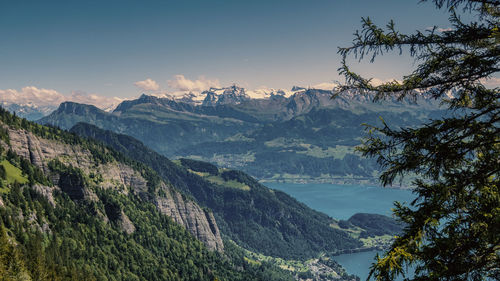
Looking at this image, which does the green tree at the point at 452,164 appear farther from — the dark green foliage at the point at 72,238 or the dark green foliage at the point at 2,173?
the dark green foliage at the point at 2,173

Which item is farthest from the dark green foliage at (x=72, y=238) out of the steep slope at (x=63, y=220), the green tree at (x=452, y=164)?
the green tree at (x=452, y=164)

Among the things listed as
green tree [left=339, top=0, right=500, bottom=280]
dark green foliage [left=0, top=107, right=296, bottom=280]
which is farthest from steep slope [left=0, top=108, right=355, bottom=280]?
green tree [left=339, top=0, right=500, bottom=280]

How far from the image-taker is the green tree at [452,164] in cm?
1151

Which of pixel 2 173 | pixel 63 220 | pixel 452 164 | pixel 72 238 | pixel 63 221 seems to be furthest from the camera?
pixel 63 220

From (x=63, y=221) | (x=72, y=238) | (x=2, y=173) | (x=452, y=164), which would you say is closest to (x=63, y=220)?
(x=63, y=221)

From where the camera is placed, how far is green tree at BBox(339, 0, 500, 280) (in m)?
11.5

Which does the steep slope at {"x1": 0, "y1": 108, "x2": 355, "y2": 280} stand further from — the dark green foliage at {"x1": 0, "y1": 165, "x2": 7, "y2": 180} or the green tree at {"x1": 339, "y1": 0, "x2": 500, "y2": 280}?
the green tree at {"x1": 339, "y1": 0, "x2": 500, "y2": 280}

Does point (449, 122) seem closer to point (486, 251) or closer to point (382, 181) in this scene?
point (382, 181)

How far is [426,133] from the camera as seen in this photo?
12.4 meters

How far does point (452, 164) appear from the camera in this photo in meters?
12.8

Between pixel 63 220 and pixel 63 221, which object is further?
pixel 63 220

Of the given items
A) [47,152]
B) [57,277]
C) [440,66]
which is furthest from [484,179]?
[47,152]

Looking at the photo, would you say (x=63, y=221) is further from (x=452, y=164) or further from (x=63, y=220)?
(x=452, y=164)

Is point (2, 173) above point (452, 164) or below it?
below
